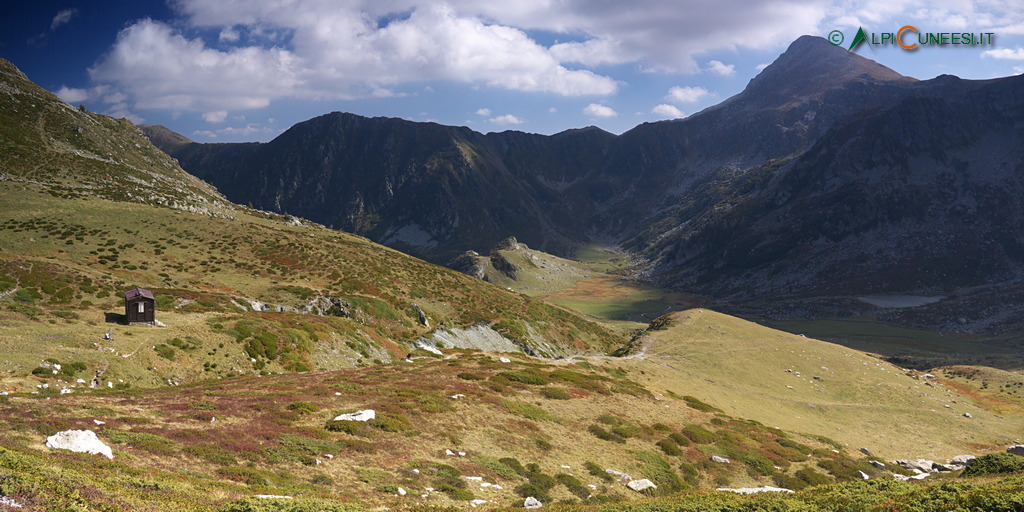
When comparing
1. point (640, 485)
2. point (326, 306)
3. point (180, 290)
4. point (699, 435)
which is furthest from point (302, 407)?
point (326, 306)

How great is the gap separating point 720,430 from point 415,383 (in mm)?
25644

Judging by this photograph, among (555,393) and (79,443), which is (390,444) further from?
(555,393)

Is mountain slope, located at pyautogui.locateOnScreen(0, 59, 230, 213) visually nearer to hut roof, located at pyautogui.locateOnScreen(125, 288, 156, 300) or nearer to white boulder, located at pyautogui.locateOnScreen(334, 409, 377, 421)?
hut roof, located at pyautogui.locateOnScreen(125, 288, 156, 300)

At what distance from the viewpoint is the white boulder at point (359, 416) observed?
27025mm

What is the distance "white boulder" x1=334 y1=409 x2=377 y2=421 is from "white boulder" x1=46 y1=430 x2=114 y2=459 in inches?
439

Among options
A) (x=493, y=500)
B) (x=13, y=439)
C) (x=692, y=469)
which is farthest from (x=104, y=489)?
(x=692, y=469)

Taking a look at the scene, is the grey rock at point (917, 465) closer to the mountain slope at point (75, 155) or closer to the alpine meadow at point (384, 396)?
the alpine meadow at point (384, 396)

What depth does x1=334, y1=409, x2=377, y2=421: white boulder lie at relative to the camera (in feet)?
88.7

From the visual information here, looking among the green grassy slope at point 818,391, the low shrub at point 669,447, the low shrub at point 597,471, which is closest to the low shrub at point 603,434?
the low shrub at point 669,447

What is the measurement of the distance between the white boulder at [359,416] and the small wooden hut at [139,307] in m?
24.0

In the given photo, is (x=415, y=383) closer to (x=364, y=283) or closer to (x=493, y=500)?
(x=493, y=500)

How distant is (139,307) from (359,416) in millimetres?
25215

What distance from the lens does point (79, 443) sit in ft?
54.7

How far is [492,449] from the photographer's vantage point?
90.2 feet
